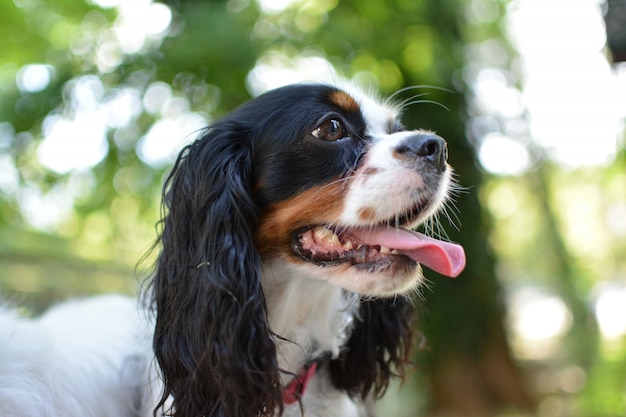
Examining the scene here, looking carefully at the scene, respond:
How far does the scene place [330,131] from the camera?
7.21 ft

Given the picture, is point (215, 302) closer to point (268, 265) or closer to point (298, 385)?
point (268, 265)

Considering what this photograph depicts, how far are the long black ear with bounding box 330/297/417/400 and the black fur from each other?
597 millimetres

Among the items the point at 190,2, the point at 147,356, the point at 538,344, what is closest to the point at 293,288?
the point at 147,356

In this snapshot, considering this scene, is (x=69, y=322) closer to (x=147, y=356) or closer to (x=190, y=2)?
(x=147, y=356)

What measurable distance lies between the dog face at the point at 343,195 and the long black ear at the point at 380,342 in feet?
1.86

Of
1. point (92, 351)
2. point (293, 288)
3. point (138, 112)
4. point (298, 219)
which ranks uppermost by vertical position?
point (138, 112)

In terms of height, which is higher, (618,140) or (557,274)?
(557,274)

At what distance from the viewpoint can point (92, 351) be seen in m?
2.53

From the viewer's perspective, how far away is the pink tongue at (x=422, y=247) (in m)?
1.95

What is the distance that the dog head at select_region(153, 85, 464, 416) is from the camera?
1996 millimetres

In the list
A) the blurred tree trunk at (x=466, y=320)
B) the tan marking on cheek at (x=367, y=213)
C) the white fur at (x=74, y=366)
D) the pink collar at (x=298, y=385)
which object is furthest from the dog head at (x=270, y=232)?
the blurred tree trunk at (x=466, y=320)

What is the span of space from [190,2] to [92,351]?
235 cm

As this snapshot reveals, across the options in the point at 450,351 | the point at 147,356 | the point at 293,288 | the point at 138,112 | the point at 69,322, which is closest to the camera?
the point at 293,288

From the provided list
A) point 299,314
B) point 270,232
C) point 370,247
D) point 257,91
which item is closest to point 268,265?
point 270,232
